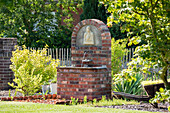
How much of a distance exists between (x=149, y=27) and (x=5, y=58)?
854 centimetres

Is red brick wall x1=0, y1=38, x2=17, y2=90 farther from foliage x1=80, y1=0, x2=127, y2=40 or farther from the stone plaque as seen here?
foliage x1=80, y1=0, x2=127, y2=40

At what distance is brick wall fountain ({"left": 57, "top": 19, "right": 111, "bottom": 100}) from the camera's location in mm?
8914

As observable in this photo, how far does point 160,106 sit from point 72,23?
559 inches

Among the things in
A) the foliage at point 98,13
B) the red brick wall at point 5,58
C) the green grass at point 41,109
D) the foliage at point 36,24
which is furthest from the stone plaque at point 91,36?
the foliage at point 36,24

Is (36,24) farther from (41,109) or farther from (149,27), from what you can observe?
(149,27)

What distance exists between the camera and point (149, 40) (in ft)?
14.4

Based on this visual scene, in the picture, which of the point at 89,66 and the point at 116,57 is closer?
the point at 89,66

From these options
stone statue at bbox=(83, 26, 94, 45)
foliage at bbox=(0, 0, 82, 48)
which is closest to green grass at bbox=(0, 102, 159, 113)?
stone statue at bbox=(83, 26, 94, 45)

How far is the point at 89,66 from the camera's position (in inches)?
381

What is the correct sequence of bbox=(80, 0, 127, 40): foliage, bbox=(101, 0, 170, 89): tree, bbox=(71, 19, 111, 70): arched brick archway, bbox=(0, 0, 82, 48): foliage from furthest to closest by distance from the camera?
bbox=(0, 0, 82, 48): foliage
bbox=(80, 0, 127, 40): foliage
bbox=(71, 19, 111, 70): arched brick archway
bbox=(101, 0, 170, 89): tree

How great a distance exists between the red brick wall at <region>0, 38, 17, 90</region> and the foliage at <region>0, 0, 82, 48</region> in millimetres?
5911

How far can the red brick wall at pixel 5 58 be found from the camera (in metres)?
12.2

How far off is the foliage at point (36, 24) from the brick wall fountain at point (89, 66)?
28.4 feet

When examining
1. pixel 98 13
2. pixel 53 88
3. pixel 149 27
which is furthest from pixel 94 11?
pixel 149 27
